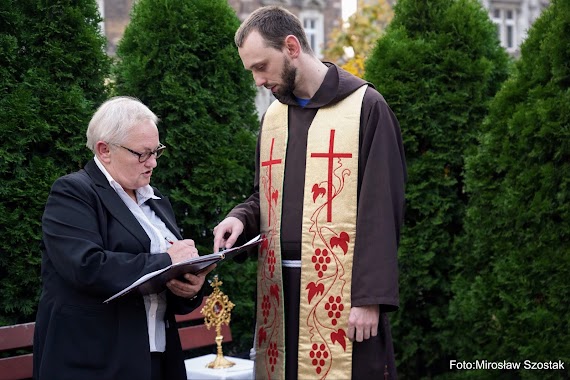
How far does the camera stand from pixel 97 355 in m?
3.15

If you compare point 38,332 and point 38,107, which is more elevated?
point 38,107

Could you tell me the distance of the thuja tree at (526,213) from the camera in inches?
192

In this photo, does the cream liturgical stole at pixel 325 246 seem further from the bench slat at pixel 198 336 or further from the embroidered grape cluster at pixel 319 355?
the bench slat at pixel 198 336

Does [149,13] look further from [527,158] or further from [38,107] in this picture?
[527,158]

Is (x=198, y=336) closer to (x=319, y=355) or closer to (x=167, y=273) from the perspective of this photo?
(x=319, y=355)

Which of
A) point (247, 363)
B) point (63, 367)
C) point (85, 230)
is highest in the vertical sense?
point (85, 230)

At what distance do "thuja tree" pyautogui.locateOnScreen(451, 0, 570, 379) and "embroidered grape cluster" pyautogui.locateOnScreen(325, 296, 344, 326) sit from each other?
178 centimetres

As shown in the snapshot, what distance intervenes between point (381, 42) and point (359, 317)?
10.7 feet

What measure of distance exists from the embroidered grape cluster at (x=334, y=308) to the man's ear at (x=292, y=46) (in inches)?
43.8

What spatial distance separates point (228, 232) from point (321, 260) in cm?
45

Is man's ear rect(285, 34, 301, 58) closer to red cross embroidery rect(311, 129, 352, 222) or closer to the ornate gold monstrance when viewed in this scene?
red cross embroidery rect(311, 129, 352, 222)

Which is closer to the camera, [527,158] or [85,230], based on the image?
[85,230]

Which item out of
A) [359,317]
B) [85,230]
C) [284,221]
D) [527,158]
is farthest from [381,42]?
[85,230]

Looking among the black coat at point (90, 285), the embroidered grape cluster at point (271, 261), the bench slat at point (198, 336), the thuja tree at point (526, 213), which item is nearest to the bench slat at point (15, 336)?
the black coat at point (90, 285)
